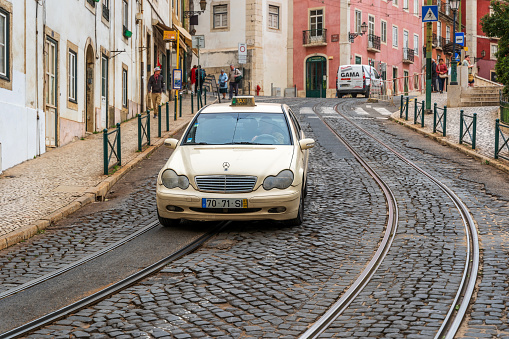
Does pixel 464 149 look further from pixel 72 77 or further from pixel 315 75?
pixel 315 75

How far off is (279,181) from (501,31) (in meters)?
18.4

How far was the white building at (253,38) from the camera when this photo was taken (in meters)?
52.4

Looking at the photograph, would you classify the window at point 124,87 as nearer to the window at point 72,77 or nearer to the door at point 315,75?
the window at point 72,77

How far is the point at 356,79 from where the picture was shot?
45.4 metres

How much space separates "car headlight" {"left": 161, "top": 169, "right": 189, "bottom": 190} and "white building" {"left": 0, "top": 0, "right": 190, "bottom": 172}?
5.60 meters

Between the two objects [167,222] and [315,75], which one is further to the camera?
[315,75]

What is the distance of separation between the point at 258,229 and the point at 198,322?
363 cm

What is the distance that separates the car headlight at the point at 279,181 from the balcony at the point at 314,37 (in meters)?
46.5

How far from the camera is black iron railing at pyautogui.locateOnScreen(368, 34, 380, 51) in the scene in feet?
185

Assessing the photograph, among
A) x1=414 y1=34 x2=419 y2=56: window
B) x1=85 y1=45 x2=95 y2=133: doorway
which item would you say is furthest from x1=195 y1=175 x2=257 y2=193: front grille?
x1=414 y1=34 x2=419 y2=56: window

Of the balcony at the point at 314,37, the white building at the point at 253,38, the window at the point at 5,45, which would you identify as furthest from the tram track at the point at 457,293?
the balcony at the point at 314,37

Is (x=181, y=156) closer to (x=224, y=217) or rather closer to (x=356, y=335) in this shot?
(x=224, y=217)

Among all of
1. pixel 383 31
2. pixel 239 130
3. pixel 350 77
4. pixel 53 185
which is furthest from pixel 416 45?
pixel 239 130

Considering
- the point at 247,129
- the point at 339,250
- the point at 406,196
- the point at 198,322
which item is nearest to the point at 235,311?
the point at 198,322
